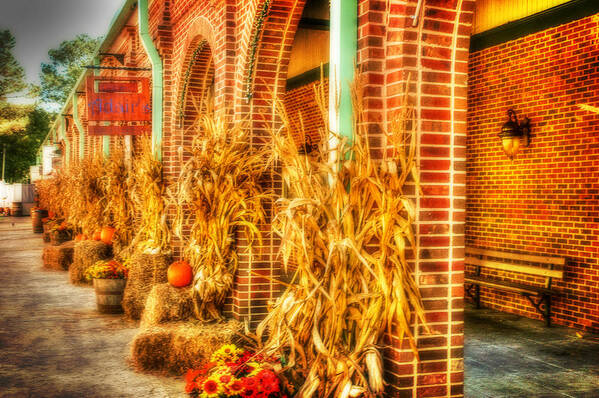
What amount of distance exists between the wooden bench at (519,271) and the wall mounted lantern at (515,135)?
56.7 inches

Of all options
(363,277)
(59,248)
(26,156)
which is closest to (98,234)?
(59,248)

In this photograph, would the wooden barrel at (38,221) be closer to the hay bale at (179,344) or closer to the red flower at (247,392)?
the hay bale at (179,344)

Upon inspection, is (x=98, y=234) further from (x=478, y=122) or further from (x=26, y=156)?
(x=26, y=156)

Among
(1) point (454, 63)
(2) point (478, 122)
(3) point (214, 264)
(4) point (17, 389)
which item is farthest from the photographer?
(2) point (478, 122)

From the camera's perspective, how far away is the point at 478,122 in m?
A: 8.95

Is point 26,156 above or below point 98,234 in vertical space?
above

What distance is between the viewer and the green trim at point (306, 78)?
11.7 metres

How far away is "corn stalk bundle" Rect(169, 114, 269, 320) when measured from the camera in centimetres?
589

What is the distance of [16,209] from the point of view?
113 ft

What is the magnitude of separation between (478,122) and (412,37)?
5.74 meters

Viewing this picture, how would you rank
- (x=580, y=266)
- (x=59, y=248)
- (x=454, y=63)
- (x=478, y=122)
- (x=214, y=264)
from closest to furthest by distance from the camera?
(x=454, y=63) → (x=214, y=264) → (x=580, y=266) → (x=478, y=122) → (x=59, y=248)

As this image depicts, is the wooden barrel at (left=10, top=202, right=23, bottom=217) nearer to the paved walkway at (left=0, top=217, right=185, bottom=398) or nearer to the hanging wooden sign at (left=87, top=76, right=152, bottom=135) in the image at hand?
the paved walkway at (left=0, top=217, right=185, bottom=398)

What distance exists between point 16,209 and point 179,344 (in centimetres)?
3257

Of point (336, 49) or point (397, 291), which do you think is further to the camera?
point (336, 49)
